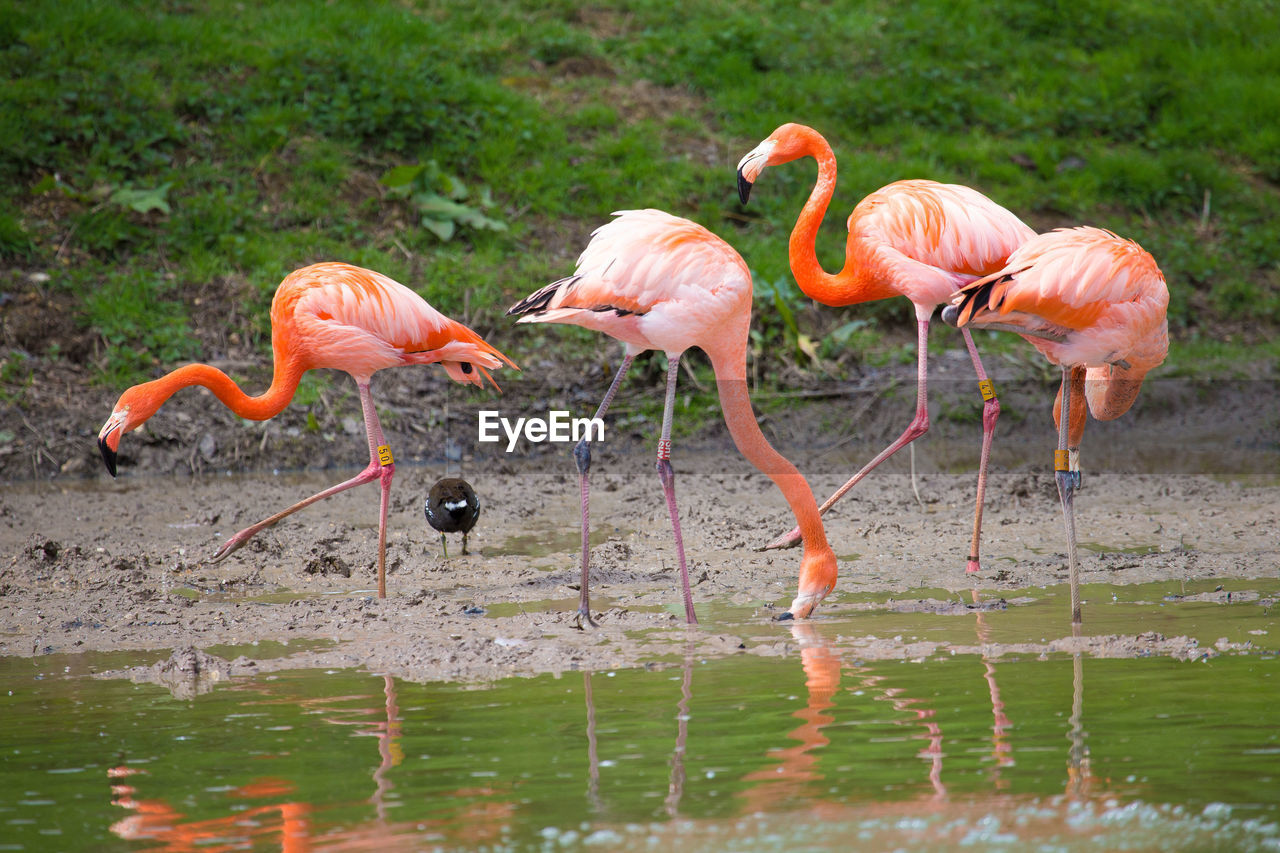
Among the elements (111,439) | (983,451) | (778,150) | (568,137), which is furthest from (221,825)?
(568,137)

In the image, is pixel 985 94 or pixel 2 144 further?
pixel 985 94

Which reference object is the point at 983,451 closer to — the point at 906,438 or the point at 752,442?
the point at 906,438

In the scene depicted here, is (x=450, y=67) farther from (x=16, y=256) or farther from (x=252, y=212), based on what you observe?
(x=16, y=256)

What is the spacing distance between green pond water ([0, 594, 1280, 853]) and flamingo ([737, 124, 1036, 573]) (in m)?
1.82

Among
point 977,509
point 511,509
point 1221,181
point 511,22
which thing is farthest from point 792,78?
point 977,509

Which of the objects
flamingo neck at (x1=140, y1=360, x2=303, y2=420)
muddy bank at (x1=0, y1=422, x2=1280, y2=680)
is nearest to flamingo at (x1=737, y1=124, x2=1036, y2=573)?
muddy bank at (x1=0, y1=422, x2=1280, y2=680)

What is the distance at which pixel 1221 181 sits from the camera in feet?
35.6

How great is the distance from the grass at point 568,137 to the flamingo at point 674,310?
3.75 m

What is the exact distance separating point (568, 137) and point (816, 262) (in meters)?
5.38

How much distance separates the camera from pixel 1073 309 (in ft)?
15.3

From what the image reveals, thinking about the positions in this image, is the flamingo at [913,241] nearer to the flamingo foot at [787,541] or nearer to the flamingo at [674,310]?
the flamingo foot at [787,541]

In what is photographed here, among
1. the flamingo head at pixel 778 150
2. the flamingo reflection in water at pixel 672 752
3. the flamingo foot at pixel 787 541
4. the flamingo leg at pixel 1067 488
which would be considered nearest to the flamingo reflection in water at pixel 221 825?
the flamingo reflection in water at pixel 672 752

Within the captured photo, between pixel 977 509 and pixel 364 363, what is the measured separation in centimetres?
276

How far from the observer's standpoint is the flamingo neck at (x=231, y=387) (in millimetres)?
5562
